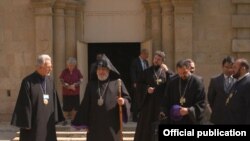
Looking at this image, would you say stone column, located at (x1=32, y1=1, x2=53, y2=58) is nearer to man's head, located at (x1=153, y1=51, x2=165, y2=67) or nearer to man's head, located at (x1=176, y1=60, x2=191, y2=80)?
man's head, located at (x1=153, y1=51, x2=165, y2=67)

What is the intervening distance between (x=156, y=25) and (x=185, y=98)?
19.2 feet

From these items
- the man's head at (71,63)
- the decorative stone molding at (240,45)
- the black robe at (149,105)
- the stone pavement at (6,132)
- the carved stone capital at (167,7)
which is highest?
the carved stone capital at (167,7)

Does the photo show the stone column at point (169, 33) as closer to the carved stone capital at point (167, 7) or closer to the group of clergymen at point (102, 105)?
the carved stone capital at point (167, 7)

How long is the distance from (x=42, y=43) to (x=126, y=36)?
2.09m

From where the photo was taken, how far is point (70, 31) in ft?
42.3

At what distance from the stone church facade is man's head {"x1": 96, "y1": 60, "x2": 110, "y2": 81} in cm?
513

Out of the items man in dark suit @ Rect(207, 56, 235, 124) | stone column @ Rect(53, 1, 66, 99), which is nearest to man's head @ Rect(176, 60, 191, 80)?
man in dark suit @ Rect(207, 56, 235, 124)

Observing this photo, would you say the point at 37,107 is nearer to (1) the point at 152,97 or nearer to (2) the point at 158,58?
(1) the point at 152,97

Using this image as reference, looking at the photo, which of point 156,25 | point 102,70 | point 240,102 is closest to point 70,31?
point 156,25

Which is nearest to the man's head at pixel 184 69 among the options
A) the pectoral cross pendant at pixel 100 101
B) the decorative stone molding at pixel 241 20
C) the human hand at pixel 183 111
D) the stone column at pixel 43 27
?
the human hand at pixel 183 111

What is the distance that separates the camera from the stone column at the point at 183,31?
1234cm

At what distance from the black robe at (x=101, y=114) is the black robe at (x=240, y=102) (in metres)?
1.43

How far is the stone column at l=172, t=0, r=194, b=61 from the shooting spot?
12337 millimetres

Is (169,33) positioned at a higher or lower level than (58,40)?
higher
